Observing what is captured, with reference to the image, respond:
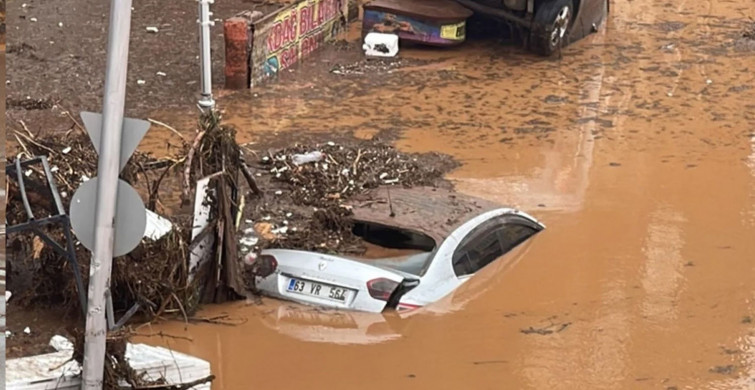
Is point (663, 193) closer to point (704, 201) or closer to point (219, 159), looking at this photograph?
point (704, 201)

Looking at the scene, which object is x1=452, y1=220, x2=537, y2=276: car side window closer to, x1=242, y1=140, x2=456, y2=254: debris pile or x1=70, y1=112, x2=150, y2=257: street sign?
x1=242, y1=140, x2=456, y2=254: debris pile

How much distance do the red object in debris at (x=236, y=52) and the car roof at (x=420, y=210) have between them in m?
6.00

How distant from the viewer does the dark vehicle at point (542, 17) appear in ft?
66.5

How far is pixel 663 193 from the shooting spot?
13938mm

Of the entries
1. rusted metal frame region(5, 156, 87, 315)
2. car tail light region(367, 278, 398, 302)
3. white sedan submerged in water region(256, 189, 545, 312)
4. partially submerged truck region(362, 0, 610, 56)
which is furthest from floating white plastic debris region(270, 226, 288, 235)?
partially submerged truck region(362, 0, 610, 56)

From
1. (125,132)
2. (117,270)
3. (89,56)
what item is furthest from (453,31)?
(125,132)

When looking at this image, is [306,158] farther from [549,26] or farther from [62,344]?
[549,26]

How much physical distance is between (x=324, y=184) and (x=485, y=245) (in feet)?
9.17

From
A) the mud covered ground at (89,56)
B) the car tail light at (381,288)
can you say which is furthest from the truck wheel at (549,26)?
the car tail light at (381,288)

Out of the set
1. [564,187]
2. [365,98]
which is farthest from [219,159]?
[365,98]

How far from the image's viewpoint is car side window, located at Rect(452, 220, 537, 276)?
409 inches

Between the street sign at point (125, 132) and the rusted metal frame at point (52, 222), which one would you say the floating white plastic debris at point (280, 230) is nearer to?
the rusted metal frame at point (52, 222)

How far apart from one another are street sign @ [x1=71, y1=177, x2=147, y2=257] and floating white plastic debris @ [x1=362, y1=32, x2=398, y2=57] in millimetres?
14471

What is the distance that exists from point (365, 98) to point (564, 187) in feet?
14.4
